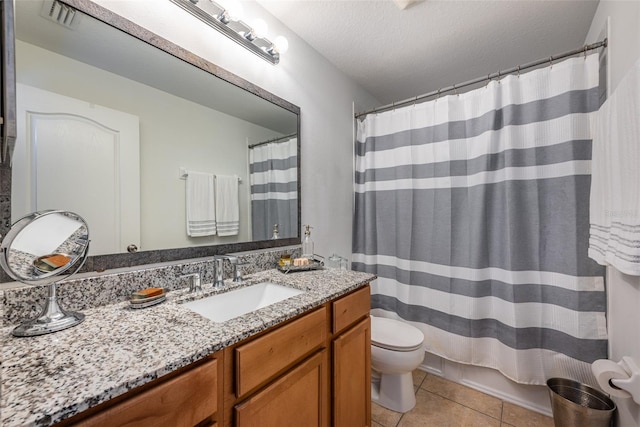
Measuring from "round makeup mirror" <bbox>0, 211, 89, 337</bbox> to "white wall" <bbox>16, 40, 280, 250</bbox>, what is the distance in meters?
0.23

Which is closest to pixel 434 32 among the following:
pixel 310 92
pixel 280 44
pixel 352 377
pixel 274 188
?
pixel 310 92

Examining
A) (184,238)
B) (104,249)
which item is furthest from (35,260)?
(184,238)

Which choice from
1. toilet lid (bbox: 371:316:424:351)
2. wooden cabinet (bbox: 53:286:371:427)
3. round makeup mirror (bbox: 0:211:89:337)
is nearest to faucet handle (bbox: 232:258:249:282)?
wooden cabinet (bbox: 53:286:371:427)

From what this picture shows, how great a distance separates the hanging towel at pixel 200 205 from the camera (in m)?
1.21

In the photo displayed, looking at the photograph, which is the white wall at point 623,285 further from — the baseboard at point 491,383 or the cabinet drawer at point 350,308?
the cabinet drawer at point 350,308

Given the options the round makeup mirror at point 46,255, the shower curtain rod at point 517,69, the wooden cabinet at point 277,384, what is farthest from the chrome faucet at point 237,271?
the shower curtain rod at point 517,69

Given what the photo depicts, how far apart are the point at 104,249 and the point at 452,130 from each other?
2088 mm

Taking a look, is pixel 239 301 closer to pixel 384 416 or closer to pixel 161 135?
pixel 161 135

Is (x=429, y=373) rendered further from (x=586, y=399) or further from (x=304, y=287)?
(x=304, y=287)

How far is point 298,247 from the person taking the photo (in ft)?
5.76

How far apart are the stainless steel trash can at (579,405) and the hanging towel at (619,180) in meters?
0.74

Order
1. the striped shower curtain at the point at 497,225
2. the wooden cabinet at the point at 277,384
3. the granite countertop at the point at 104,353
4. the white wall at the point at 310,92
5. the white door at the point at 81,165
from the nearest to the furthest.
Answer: the granite countertop at the point at 104,353 → the wooden cabinet at the point at 277,384 → the white door at the point at 81,165 → the white wall at the point at 310,92 → the striped shower curtain at the point at 497,225

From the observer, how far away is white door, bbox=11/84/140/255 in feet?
2.65

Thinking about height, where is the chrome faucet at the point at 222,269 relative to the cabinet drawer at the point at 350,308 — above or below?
above
